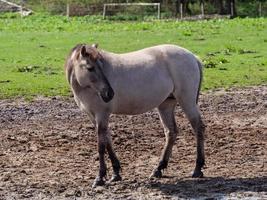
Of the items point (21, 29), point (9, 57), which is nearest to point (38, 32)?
point (21, 29)

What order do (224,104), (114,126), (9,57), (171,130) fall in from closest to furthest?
(171,130)
(114,126)
(224,104)
(9,57)

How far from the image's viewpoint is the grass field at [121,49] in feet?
57.6

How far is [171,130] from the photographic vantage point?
10.4 meters

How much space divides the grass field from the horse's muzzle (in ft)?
23.2

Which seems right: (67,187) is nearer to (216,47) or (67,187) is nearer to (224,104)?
(224,104)

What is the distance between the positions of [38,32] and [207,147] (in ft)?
75.5

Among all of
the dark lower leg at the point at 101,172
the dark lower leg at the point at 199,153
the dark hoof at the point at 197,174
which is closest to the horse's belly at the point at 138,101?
the dark lower leg at the point at 101,172

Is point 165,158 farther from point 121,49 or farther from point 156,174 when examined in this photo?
point 121,49

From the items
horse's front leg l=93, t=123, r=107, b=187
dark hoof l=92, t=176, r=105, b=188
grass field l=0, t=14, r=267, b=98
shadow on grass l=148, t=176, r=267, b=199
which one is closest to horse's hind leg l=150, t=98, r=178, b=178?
shadow on grass l=148, t=176, r=267, b=199

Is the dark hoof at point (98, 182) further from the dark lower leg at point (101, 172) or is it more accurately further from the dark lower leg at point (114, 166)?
the dark lower leg at point (114, 166)

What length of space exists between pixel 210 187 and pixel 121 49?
16363 millimetres

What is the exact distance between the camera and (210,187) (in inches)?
360

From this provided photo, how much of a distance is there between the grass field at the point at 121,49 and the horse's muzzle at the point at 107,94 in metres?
7.07

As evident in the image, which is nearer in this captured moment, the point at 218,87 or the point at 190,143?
the point at 190,143
